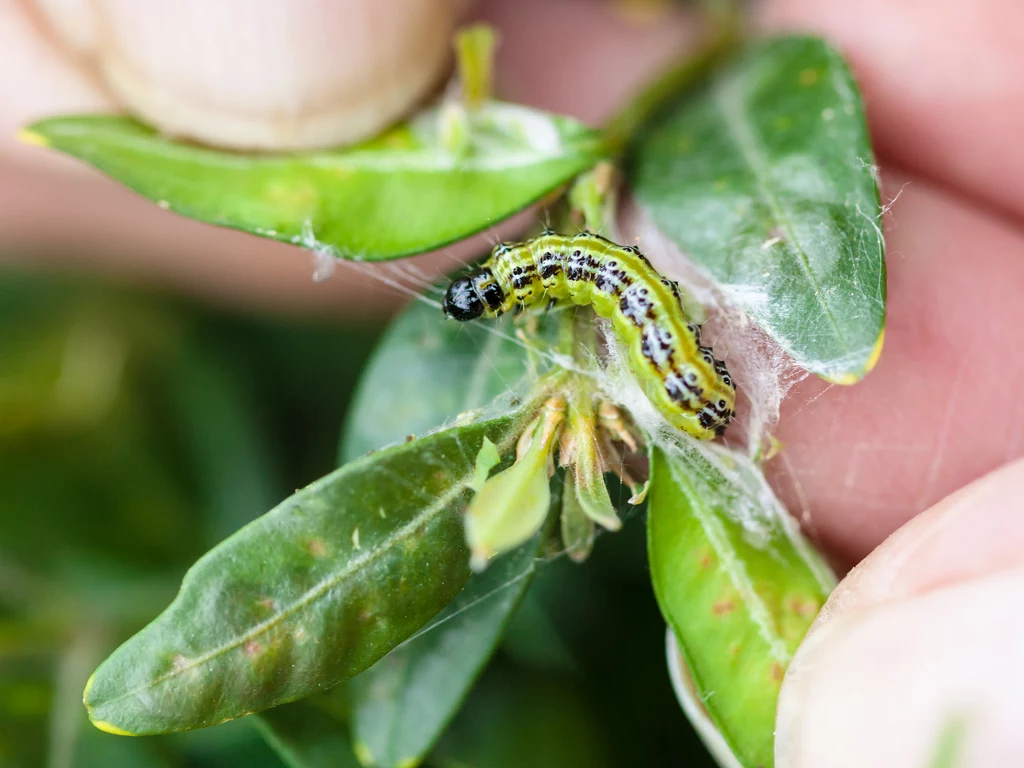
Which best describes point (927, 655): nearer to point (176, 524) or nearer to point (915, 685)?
point (915, 685)

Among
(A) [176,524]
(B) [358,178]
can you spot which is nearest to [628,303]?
(B) [358,178]

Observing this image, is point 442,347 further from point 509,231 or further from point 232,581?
point 509,231

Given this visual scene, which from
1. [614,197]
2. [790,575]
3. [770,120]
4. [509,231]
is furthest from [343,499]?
[509,231]

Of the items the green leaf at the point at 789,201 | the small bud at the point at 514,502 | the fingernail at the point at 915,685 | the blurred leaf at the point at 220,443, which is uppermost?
the blurred leaf at the point at 220,443

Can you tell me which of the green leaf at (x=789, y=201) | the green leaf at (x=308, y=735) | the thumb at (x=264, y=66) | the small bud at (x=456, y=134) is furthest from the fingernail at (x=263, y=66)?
the green leaf at (x=308, y=735)

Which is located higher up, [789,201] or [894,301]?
[789,201]

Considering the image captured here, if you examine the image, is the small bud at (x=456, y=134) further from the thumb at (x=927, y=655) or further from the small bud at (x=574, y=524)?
the thumb at (x=927, y=655)

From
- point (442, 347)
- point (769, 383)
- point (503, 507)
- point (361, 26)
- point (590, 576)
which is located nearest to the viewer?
point (503, 507)
